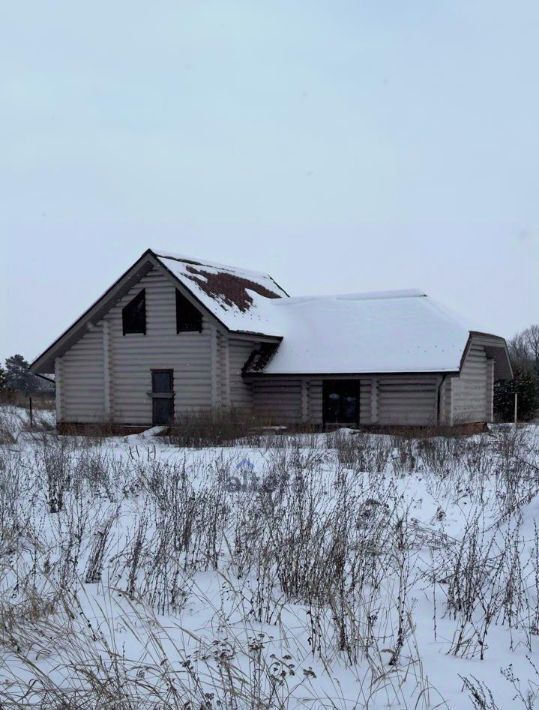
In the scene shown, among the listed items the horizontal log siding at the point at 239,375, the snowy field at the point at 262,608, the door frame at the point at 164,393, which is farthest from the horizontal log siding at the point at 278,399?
the snowy field at the point at 262,608

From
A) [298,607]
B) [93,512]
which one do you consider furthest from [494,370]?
[298,607]

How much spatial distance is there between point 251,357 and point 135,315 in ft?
13.1

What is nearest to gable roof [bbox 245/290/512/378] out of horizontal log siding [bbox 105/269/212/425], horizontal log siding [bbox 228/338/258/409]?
horizontal log siding [bbox 228/338/258/409]

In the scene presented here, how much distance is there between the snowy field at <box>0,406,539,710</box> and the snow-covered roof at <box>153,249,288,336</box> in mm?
12035

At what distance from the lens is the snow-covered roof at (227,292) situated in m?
20.8

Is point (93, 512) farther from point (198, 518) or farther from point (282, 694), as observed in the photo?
point (282, 694)

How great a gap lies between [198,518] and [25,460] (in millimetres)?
6001

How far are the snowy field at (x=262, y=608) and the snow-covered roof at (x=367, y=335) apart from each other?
37.7 feet

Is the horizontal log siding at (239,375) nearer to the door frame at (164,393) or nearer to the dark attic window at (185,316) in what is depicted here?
the dark attic window at (185,316)

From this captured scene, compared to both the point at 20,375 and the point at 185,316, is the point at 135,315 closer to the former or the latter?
the point at 185,316

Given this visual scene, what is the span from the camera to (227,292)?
886 inches

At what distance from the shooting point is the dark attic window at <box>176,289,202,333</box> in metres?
21.3

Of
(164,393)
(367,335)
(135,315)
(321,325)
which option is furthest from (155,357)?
(367,335)

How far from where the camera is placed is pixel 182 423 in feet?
61.5
